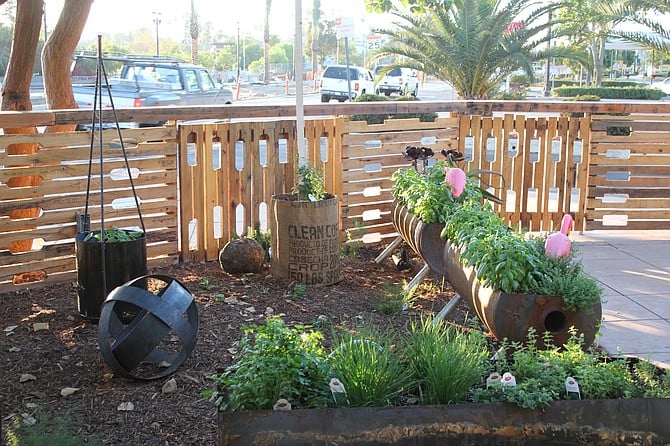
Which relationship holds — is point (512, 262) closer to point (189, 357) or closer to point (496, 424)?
point (496, 424)

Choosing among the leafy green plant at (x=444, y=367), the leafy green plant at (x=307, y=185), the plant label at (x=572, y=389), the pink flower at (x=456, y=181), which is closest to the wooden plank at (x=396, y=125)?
the leafy green plant at (x=307, y=185)

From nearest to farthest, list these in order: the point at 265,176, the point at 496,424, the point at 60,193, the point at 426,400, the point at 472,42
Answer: the point at 496,424, the point at 426,400, the point at 60,193, the point at 265,176, the point at 472,42

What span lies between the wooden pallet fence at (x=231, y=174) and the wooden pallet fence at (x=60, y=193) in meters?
0.19

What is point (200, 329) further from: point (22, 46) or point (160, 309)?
point (22, 46)

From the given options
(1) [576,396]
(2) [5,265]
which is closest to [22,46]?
(2) [5,265]

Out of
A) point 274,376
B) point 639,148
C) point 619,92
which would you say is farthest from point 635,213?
point 619,92

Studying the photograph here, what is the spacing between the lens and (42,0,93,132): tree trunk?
660cm

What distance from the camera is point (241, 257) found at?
624cm

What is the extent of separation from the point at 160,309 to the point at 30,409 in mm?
786

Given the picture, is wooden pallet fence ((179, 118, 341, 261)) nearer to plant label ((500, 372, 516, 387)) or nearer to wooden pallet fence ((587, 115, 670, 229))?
wooden pallet fence ((587, 115, 670, 229))

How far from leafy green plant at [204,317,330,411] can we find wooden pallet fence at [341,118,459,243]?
4045 millimetres

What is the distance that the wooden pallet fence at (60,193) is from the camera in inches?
228

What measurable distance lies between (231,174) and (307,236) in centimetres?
108

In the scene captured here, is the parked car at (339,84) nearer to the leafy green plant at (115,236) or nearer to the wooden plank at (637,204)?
the wooden plank at (637,204)
